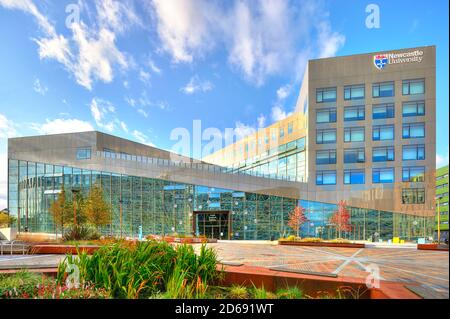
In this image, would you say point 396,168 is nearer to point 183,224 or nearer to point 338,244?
point 338,244

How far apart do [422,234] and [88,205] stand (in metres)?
34.7

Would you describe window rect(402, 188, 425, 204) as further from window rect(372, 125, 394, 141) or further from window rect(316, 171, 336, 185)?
window rect(316, 171, 336, 185)

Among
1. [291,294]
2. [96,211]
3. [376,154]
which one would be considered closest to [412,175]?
[376,154]

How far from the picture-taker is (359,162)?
2939 cm

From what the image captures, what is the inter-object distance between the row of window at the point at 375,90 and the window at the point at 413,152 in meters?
6.19

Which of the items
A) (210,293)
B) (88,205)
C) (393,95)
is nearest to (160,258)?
(210,293)

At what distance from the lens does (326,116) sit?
30609mm

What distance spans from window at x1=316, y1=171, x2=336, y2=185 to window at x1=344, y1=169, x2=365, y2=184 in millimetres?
1344

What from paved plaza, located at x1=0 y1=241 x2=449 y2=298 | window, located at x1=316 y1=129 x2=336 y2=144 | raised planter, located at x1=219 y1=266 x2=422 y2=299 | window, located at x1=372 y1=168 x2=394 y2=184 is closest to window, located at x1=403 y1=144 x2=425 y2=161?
window, located at x1=372 y1=168 x2=394 y2=184

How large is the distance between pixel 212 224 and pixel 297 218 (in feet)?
33.3

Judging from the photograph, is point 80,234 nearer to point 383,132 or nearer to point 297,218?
point 297,218

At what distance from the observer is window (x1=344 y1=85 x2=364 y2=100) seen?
2948 cm

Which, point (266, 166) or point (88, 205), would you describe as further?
point (266, 166)

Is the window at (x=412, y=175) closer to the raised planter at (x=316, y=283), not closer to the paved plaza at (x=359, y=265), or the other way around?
the paved plaza at (x=359, y=265)
